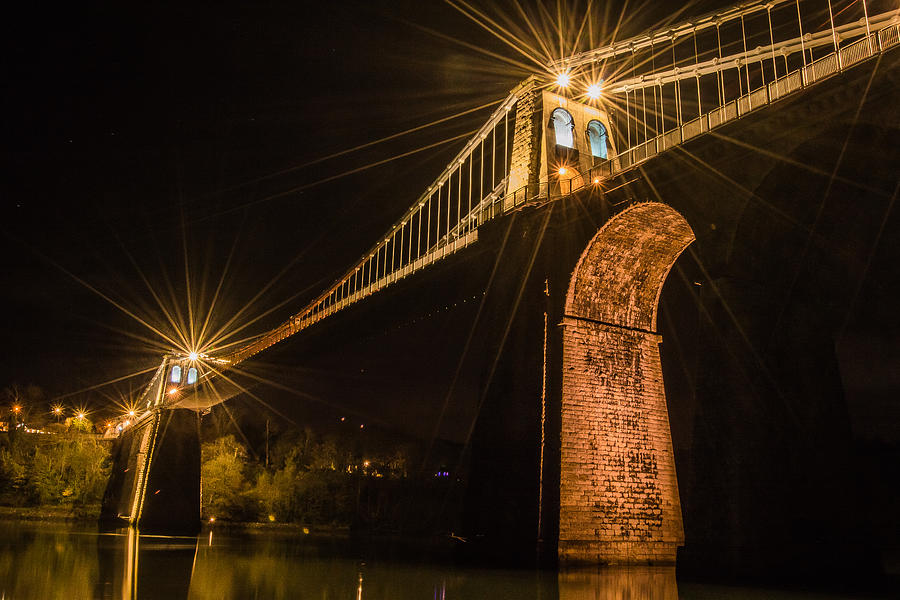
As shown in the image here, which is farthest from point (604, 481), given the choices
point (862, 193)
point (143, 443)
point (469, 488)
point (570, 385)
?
point (143, 443)

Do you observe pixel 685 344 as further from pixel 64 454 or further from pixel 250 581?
pixel 64 454

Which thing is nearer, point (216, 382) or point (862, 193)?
point (862, 193)

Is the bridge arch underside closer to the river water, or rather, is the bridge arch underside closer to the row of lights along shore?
the river water

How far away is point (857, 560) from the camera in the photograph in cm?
1044

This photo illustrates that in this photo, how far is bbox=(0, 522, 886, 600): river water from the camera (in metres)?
8.70

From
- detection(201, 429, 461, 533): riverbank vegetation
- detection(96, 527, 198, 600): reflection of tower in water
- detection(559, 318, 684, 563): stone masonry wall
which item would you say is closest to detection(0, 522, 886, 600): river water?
detection(96, 527, 198, 600): reflection of tower in water

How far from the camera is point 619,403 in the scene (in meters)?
14.4

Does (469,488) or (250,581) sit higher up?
(469,488)

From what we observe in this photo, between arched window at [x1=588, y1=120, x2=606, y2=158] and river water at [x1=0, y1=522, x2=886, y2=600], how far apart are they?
31.5ft

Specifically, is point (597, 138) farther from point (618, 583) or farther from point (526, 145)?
point (618, 583)

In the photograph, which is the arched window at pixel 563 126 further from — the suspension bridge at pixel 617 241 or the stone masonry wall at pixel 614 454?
the stone masonry wall at pixel 614 454

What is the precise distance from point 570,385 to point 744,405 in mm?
3885

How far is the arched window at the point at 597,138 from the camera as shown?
728 inches

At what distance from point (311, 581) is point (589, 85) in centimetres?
1253
